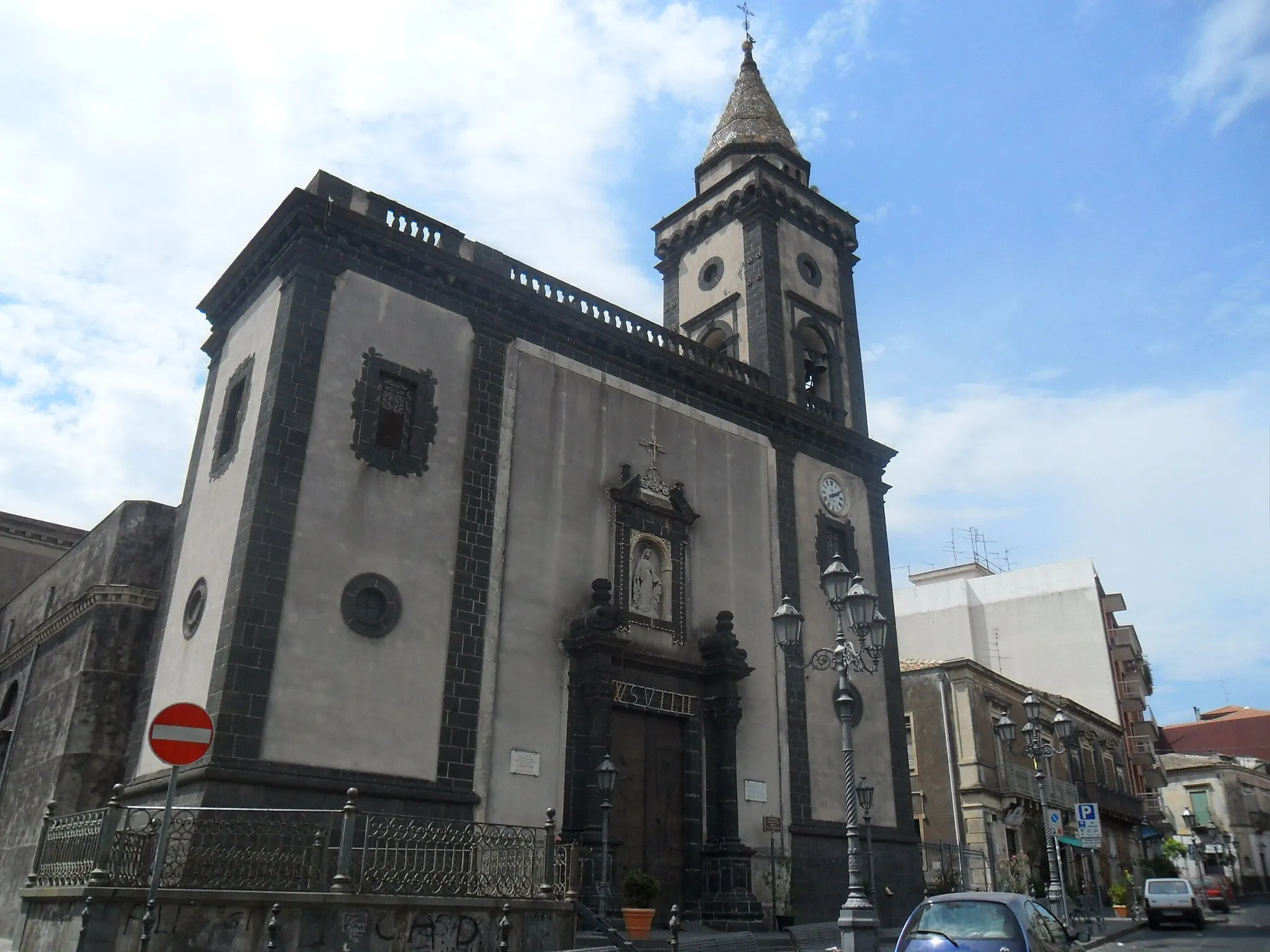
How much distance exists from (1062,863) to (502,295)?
92.6ft

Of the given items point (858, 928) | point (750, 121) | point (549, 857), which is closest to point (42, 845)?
point (549, 857)

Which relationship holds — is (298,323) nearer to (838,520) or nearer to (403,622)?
(403,622)

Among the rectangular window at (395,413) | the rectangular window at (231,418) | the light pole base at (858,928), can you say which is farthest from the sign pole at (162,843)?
the rectangular window at (231,418)

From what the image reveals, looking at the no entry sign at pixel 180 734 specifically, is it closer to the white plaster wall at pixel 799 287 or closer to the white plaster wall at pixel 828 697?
the white plaster wall at pixel 828 697

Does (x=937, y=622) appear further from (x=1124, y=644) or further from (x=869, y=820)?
(x=869, y=820)

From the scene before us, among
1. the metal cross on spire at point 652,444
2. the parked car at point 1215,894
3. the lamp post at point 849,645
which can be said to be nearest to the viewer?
the lamp post at point 849,645

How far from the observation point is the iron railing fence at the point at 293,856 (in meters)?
11.1

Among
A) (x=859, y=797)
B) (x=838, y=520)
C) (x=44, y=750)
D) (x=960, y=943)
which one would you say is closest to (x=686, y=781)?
(x=859, y=797)

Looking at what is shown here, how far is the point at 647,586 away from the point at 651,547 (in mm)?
815

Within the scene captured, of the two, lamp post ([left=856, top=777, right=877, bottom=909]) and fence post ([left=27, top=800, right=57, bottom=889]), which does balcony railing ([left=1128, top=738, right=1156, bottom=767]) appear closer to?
lamp post ([left=856, top=777, right=877, bottom=909])

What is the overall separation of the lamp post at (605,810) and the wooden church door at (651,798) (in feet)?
2.91

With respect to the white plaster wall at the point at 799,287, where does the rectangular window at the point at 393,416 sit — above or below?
below

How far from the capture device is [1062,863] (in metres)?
33.9

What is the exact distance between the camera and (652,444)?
20.5 meters
